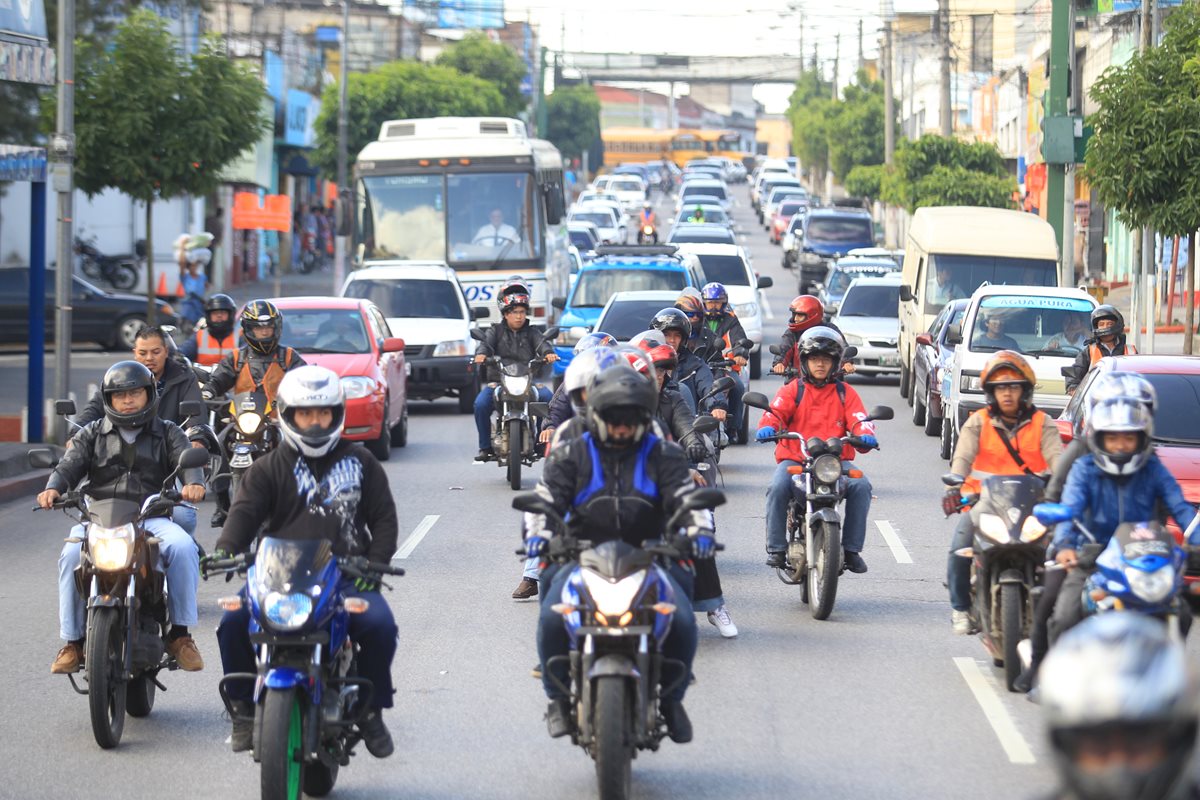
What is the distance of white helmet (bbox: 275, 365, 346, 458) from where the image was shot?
6898mm

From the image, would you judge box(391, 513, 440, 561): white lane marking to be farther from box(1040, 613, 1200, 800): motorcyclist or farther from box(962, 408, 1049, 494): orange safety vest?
box(1040, 613, 1200, 800): motorcyclist

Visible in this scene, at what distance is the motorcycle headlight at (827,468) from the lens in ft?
35.3

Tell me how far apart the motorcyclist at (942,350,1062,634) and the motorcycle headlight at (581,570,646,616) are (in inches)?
121

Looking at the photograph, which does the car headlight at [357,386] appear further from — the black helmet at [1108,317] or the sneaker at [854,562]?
the sneaker at [854,562]

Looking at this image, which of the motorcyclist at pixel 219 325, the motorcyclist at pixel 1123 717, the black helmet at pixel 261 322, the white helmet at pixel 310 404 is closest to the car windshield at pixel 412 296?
the motorcyclist at pixel 219 325

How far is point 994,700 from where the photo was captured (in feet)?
29.1

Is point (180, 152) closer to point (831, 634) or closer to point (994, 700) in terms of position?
point (831, 634)

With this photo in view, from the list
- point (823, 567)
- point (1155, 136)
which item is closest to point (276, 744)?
point (823, 567)

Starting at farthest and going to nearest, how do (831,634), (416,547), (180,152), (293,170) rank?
(293,170)
(180,152)
(416,547)
(831,634)

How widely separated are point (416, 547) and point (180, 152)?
15.5 m

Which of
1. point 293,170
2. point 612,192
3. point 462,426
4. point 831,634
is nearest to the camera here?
point 831,634

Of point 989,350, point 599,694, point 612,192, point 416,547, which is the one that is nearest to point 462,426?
point 989,350

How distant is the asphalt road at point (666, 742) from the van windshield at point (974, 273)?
11.6 metres

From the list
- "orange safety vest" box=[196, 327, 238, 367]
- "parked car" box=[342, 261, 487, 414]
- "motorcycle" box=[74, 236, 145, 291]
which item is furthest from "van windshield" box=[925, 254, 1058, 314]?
"motorcycle" box=[74, 236, 145, 291]
